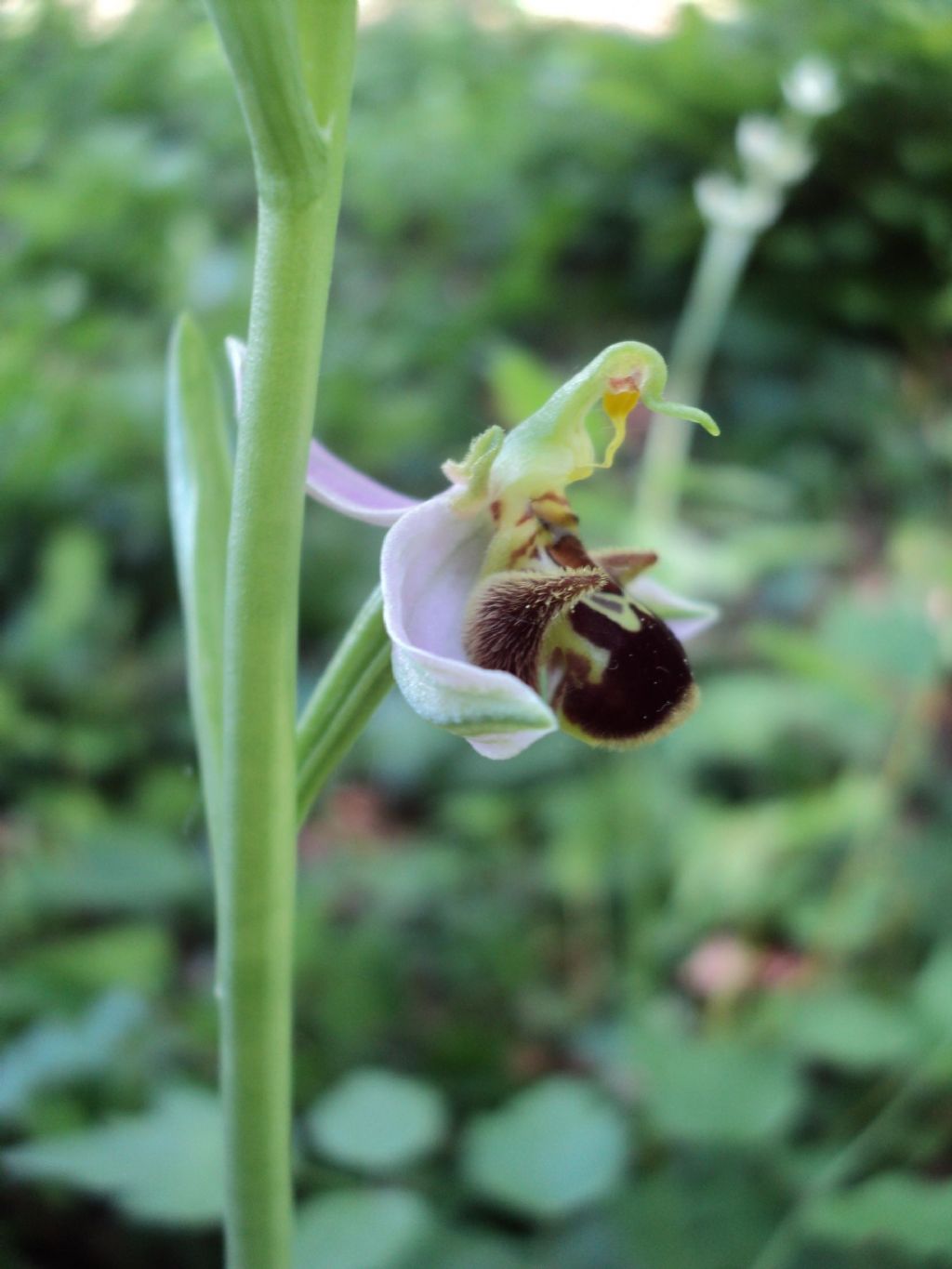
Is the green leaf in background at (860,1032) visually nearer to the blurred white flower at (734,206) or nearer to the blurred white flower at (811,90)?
the blurred white flower at (734,206)

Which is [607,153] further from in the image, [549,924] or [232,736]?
[232,736]

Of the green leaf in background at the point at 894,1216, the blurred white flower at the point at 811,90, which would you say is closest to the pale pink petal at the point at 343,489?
the green leaf in background at the point at 894,1216

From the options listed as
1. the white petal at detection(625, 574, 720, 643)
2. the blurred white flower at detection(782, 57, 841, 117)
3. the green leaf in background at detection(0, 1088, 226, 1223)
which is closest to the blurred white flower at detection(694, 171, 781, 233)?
the blurred white flower at detection(782, 57, 841, 117)

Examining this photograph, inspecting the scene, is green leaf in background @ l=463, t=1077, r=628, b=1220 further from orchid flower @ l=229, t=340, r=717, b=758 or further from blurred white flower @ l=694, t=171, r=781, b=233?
blurred white flower @ l=694, t=171, r=781, b=233

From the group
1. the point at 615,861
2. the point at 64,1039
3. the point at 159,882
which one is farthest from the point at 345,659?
the point at 615,861

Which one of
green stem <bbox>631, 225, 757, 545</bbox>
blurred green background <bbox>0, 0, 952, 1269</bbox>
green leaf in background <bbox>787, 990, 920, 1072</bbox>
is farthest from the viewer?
green stem <bbox>631, 225, 757, 545</bbox>
